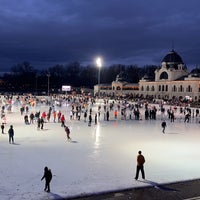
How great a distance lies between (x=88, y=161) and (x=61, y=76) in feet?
376

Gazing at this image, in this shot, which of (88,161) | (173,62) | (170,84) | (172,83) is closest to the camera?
(88,161)

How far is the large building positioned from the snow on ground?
4835 cm

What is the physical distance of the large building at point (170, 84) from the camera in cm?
6746

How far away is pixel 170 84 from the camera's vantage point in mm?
74125

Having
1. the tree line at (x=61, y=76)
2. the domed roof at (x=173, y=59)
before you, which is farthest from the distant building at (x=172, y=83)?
the tree line at (x=61, y=76)

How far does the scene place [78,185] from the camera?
9.52m

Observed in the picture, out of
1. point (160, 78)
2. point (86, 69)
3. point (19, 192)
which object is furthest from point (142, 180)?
point (86, 69)

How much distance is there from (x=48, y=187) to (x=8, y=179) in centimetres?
160

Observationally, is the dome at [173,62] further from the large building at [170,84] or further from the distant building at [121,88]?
the distant building at [121,88]

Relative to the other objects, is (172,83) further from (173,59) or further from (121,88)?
(121,88)

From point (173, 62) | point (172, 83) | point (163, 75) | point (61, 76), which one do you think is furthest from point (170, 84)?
point (61, 76)

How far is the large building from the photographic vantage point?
67463mm

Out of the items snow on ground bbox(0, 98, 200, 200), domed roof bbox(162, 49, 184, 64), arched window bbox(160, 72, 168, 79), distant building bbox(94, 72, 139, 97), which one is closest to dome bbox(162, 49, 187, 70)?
domed roof bbox(162, 49, 184, 64)

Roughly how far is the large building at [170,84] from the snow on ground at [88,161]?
48354mm
